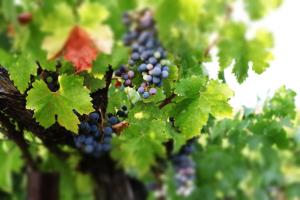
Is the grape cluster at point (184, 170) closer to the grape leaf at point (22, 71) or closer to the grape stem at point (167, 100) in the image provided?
the grape stem at point (167, 100)

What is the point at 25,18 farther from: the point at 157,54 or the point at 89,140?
the point at 89,140

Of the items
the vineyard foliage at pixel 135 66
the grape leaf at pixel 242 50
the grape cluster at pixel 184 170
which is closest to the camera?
the vineyard foliage at pixel 135 66

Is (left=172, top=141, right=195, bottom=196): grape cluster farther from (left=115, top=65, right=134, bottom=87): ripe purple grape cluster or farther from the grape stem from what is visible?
(left=115, top=65, right=134, bottom=87): ripe purple grape cluster

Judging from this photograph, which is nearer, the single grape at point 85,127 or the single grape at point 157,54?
the single grape at point 157,54

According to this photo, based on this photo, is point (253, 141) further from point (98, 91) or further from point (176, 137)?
point (98, 91)

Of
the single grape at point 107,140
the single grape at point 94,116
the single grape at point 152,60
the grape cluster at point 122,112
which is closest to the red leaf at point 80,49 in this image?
the single grape at point 152,60

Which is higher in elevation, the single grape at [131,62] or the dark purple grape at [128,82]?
the single grape at [131,62]

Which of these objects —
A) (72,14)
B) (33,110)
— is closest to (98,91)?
(33,110)
